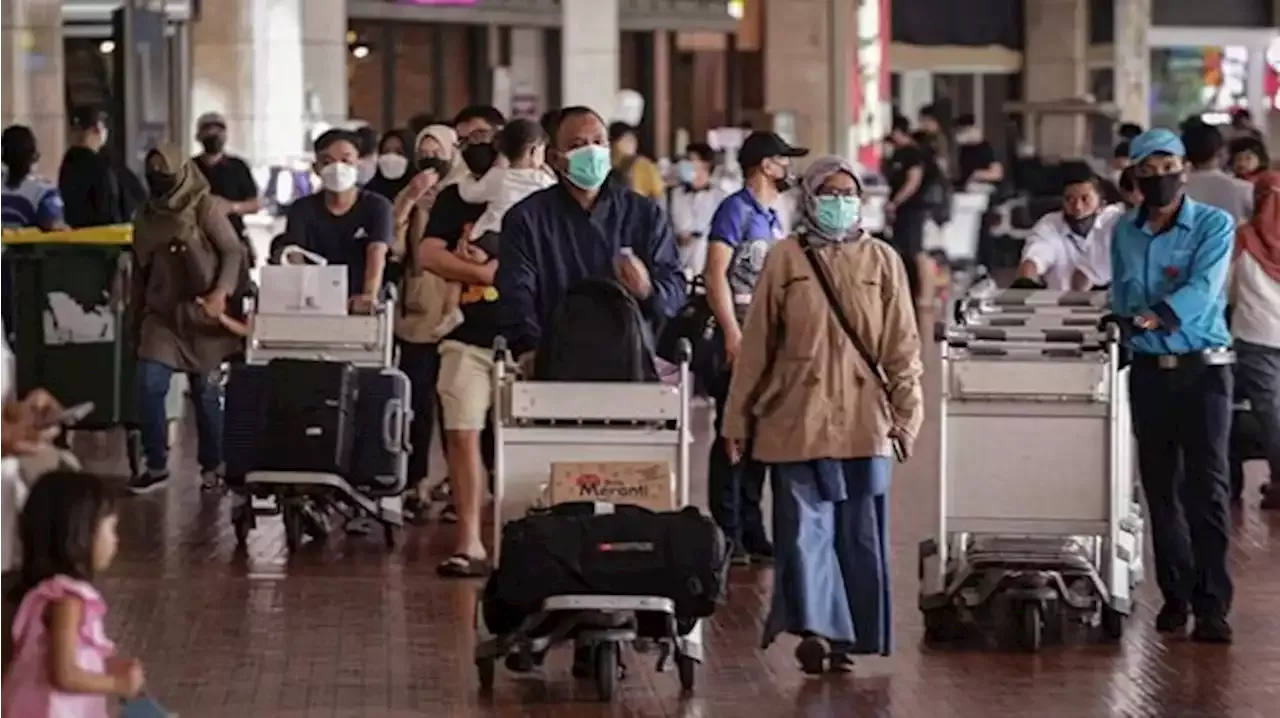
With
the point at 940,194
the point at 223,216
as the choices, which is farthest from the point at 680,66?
the point at 223,216

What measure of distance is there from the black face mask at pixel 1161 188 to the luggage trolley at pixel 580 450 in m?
1.93

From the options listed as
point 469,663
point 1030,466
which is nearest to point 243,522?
point 469,663

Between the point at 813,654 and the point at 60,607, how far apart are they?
13.1 feet

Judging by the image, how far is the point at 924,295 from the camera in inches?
1166

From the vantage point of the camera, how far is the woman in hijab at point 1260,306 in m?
13.8

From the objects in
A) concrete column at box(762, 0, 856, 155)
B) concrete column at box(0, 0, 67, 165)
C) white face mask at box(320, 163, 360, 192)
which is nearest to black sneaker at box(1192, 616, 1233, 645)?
white face mask at box(320, 163, 360, 192)

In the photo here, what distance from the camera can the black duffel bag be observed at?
31.7 feet

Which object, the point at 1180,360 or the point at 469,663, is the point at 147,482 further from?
the point at 1180,360

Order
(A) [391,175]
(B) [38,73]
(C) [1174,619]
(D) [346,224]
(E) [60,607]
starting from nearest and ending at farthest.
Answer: (E) [60,607] < (C) [1174,619] < (D) [346,224] < (A) [391,175] < (B) [38,73]

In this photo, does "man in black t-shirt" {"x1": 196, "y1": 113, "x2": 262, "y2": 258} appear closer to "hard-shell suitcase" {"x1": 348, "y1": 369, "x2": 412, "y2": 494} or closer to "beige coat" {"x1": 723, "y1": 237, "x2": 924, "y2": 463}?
"hard-shell suitcase" {"x1": 348, "y1": 369, "x2": 412, "y2": 494}

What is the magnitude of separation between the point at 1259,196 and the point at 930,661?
4241 mm

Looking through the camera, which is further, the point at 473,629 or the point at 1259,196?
the point at 1259,196

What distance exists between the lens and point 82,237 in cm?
1645

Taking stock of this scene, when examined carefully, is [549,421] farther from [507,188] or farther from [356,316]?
[356,316]
